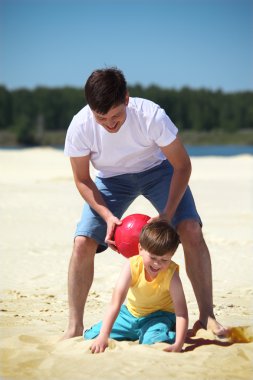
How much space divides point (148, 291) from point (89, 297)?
2.05m

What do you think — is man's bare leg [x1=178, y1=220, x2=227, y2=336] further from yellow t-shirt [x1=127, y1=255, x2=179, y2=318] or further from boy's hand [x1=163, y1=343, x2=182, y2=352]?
boy's hand [x1=163, y1=343, x2=182, y2=352]

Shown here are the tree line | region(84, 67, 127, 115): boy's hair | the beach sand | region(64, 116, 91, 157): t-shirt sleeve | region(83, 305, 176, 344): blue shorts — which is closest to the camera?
the beach sand

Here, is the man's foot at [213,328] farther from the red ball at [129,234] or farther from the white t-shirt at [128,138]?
the white t-shirt at [128,138]

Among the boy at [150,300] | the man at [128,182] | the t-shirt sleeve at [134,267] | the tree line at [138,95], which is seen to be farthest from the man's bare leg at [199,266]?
the tree line at [138,95]

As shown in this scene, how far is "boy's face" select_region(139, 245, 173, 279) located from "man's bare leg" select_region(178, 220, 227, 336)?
49 centimetres

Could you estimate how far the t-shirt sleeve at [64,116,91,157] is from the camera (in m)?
5.33

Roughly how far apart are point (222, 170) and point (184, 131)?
24.5 metres

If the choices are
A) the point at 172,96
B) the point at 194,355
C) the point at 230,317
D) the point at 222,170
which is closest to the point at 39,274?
the point at 230,317

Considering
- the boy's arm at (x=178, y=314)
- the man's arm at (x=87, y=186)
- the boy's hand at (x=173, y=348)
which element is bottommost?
the boy's hand at (x=173, y=348)

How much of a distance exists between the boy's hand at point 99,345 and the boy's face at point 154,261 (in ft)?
1.74

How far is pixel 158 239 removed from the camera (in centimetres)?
480

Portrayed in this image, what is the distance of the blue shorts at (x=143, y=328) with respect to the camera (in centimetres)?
505

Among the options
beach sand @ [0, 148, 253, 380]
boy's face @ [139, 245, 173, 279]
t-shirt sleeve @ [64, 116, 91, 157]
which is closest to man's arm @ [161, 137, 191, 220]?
boy's face @ [139, 245, 173, 279]

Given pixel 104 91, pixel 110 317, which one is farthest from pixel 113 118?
pixel 110 317
